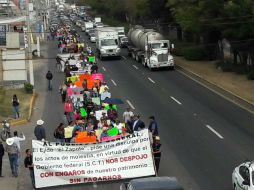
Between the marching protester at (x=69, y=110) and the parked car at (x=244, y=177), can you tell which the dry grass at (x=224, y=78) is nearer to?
the marching protester at (x=69, y=110)

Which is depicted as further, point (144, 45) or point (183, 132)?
point (144, 45)

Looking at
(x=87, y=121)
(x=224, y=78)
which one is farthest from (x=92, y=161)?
(x=224, y=78)

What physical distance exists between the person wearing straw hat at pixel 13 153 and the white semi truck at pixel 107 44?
38.7 metres

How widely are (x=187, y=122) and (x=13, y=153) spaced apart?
35.4ft

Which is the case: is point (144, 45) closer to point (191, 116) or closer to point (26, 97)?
point (26, 97)

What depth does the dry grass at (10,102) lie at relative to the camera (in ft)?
108

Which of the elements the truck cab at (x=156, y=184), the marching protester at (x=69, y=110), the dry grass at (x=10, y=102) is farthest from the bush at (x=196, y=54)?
the truck cab at (x=156, y=184)

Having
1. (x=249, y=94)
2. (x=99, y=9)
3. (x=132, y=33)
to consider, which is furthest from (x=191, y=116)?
(x=99, y=9)

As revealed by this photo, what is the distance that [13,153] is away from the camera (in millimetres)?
19953

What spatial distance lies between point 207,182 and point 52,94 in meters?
22.3

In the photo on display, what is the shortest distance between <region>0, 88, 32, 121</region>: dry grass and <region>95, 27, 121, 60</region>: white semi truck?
18147mm

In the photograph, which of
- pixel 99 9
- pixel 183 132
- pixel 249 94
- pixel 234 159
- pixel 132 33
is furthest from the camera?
pixel 99 9

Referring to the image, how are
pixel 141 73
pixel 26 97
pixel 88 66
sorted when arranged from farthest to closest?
pixel 141 73 → pixel 88 66 → pixel 26 97

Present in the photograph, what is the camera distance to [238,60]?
165 feet
